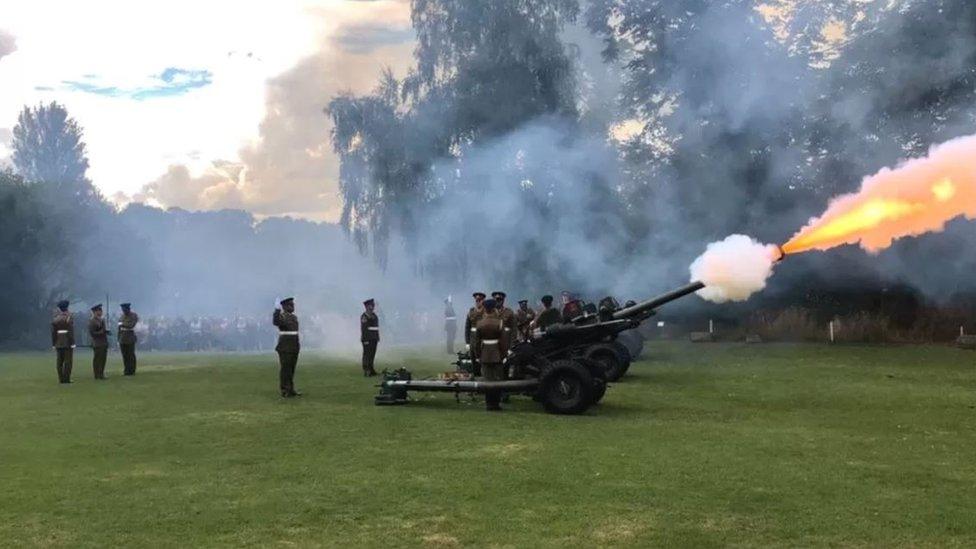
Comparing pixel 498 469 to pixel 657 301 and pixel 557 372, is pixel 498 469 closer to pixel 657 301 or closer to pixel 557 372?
pixel 557 372

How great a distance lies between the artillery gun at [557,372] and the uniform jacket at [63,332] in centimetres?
897

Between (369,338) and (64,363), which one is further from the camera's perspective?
(369,338)

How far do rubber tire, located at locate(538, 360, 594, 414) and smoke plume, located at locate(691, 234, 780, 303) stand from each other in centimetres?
233

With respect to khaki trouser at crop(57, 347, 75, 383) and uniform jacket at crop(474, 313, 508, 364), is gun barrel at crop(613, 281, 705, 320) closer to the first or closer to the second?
uniform jacket at crop(474, 313, 508, 364)

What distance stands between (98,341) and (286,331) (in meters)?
7.23

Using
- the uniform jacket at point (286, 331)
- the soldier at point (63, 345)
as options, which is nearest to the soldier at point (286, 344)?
the uniform jacket at point (286, 331)

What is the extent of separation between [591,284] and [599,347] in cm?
1024

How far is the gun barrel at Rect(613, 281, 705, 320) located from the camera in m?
13.8

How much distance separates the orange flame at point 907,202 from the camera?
13.0 m

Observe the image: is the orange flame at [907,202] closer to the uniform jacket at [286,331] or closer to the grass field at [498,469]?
the grass field at [498,469]

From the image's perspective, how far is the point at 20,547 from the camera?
21.0ft

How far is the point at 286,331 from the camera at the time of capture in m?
15.9

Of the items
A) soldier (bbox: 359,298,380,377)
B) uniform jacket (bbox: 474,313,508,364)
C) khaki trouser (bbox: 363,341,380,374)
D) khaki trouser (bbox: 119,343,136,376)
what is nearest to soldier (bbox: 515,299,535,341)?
soldier (bbox: 359,298,380,377)

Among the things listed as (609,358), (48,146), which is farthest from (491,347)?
(48,146)
